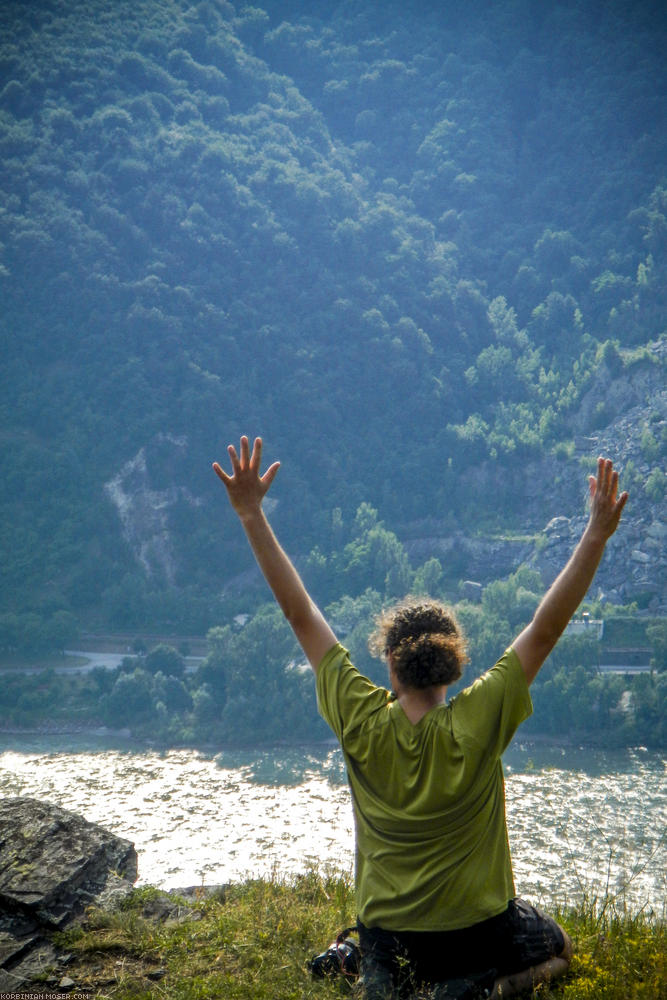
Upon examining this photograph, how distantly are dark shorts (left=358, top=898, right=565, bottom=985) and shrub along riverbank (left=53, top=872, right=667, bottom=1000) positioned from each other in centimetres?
22

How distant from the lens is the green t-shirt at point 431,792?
2336mm

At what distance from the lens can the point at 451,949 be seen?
249 cm

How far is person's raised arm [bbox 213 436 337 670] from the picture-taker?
261 cm

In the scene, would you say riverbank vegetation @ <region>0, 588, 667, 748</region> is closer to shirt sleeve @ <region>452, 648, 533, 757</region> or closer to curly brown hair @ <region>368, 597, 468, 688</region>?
curly brown hair @ <region>368, 597, 468, 688</region>

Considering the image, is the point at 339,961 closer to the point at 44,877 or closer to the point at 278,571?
the point at 278,571

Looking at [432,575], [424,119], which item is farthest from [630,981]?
[424,119]

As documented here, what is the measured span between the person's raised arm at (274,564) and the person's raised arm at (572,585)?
0.56 metres

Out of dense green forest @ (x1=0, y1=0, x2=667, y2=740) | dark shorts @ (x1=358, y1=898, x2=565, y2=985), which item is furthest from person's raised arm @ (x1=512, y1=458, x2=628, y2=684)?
dense green forest @ (x1=0, y1=0, x2=667, y2=740)

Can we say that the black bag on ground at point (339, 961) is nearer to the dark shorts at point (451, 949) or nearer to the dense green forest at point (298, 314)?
the dark shorts at point (451, 949)

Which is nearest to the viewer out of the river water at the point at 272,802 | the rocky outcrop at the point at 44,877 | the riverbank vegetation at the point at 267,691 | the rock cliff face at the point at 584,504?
the rocky outcrop at the point at 44,877

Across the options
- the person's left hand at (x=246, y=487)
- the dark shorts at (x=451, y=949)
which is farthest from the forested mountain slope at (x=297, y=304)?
the dark shorts at (x=451, y=949)

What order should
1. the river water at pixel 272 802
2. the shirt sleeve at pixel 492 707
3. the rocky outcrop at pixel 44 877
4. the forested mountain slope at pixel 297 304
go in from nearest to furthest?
the shirt sleeve at pixel 492 707 < the rocky outcrop at pixel 44 877 < the river water at pixel 272 802 < the forested mountain slope at pixel 297 304

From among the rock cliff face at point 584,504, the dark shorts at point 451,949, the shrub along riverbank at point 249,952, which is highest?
the rock cliff face at point 584,504

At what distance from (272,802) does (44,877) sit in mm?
25934
